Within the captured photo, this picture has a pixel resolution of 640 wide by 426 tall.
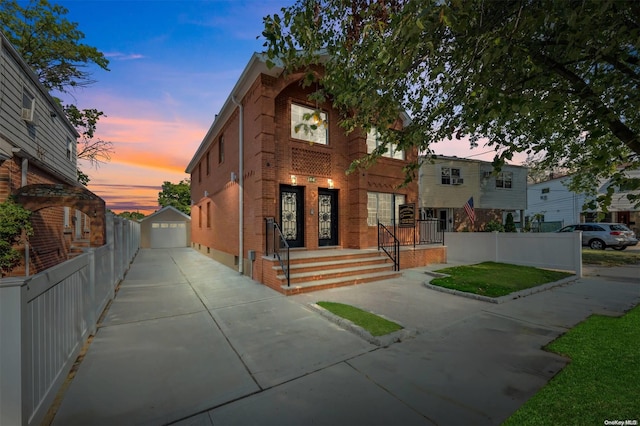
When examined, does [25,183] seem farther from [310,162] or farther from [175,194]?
[175,194]

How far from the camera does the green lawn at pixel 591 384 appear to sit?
2422 millimetres

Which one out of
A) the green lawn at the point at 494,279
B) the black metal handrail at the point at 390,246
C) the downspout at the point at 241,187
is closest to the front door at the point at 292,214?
the downspout at the point at 241,187

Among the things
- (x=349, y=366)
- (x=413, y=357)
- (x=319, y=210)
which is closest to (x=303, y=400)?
(x=349, y=366)

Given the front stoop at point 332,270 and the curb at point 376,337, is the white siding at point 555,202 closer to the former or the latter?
the front stoop at point 332,270

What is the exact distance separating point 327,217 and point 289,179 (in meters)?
2.18

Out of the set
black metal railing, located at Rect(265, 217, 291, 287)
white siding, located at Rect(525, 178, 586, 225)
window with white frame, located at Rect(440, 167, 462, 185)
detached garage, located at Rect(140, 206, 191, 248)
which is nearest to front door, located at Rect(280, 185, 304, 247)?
black metal railing, located at Rect(265, 217, 291, 287)

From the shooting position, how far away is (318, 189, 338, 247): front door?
10.2m

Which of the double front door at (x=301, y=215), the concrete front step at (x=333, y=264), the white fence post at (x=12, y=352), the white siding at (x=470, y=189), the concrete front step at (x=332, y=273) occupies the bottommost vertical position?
the concrete front step at (x=332, y=273)

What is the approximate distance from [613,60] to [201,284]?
31.3 ft

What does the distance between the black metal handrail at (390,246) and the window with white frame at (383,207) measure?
68 centimetres

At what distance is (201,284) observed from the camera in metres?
8.10

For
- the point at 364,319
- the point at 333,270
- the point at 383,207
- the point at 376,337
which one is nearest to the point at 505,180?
the point at 383,207

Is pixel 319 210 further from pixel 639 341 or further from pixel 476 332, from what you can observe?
pixel 639 341

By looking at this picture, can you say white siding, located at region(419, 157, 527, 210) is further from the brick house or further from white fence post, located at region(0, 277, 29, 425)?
white fence post, located at region(0, 277, 29, 425)
